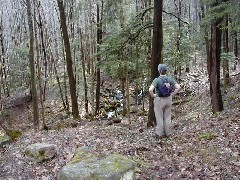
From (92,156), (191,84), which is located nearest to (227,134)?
(92,156)

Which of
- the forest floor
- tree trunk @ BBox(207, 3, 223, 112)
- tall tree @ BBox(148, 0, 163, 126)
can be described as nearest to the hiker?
the forest floor

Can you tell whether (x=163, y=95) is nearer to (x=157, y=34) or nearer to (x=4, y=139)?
(x=157, y=34)

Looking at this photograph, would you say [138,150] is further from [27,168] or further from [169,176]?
[27,168]

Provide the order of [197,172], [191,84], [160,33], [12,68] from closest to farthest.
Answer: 1. [197,172]
2. [160,33]
3. [191,84]
4. [12,68]

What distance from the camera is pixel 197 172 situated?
6.04 metres

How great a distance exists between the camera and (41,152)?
8.09 metres

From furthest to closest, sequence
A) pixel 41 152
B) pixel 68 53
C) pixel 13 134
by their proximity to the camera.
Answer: pixel 68 53 < pixel 13 134 < pixel 41 152

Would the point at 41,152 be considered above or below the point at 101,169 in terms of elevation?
below

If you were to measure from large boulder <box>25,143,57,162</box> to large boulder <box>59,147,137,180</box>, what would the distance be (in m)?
1.56

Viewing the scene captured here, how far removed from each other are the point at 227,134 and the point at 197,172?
6.74 ft

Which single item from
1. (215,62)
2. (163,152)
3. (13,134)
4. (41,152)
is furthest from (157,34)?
(13,134)

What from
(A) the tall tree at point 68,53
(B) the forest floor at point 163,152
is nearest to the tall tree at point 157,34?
(B) the forest floor at point 163,152

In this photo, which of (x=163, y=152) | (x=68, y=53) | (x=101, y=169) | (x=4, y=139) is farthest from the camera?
(x=68, y=53)

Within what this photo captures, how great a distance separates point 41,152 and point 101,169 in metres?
2.58
